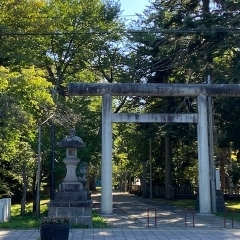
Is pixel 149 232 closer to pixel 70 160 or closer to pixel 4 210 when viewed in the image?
pixel 70 160

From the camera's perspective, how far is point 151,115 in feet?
69.4

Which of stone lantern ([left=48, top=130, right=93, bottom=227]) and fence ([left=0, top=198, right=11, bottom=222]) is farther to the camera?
fence ([left=0, top=198, right=11, bottom=222])

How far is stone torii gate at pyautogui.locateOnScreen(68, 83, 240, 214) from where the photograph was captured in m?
20.3

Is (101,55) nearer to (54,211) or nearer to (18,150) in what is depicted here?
(18,150)

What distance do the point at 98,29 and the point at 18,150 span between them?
47.8 ft

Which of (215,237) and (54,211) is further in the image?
(54,211)

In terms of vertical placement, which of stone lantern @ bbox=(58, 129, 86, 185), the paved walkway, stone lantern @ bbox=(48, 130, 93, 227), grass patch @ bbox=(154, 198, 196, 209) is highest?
stone lantern @ bbox=(58, 129, 86, 185)

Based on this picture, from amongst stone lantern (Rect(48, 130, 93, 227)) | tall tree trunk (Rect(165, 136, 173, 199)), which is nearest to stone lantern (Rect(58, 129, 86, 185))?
stone lantern (Rect(48, 130, 93, 227))

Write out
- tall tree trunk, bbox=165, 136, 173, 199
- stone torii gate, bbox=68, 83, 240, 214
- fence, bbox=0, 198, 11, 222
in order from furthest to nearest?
tall tree trunk, bbox=165, 136, 173, 199, stone torii gate, bbox=68, 83, 240, 214, fence, bbox=0, 198, 11, 222

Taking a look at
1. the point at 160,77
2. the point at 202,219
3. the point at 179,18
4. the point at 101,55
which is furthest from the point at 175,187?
the point at 202,219

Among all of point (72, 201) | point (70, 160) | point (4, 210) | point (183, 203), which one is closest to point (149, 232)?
point (72, 201)

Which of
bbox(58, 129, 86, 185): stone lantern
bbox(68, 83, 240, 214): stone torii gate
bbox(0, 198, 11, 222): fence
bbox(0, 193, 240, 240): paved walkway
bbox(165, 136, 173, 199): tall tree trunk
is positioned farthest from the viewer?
bbox(165, 136, 173, 199): tall tree trunk

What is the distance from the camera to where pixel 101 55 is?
34531 millimetres

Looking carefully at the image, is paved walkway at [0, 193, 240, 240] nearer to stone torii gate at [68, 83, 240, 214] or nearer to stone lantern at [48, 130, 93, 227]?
stone lantern at [48, 130, 93, 227]
